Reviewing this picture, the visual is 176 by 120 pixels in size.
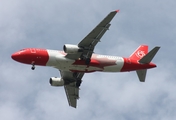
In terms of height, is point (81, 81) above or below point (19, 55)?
below

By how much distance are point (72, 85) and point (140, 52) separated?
1547 cm

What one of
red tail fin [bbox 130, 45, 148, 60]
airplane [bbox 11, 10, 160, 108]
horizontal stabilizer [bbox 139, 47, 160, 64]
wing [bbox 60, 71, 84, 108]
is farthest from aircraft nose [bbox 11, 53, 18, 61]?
horizontal stabilizer [bbox 139, 47, 160, 64]

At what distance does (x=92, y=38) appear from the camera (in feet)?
283

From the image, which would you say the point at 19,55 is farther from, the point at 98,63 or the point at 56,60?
the point at 98,63

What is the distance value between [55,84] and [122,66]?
48.5ft

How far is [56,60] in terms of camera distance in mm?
88250

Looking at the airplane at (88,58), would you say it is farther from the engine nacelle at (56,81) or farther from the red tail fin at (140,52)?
the engine nacelle at (56,81)

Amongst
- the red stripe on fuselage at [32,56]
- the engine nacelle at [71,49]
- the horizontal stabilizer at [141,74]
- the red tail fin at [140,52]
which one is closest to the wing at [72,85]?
the red tail fin at [140,52]

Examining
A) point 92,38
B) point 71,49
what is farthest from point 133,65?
point 71,49

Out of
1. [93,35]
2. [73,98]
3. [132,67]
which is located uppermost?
[93,35]

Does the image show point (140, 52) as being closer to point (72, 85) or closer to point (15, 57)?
point (72, 85)

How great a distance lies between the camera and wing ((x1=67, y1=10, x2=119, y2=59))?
83250mm

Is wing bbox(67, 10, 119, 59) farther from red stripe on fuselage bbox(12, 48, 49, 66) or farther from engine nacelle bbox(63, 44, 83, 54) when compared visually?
red stripe on fuselage bbox(12, 48, 49, 66)

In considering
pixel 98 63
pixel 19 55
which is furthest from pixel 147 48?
pixel 19 55
